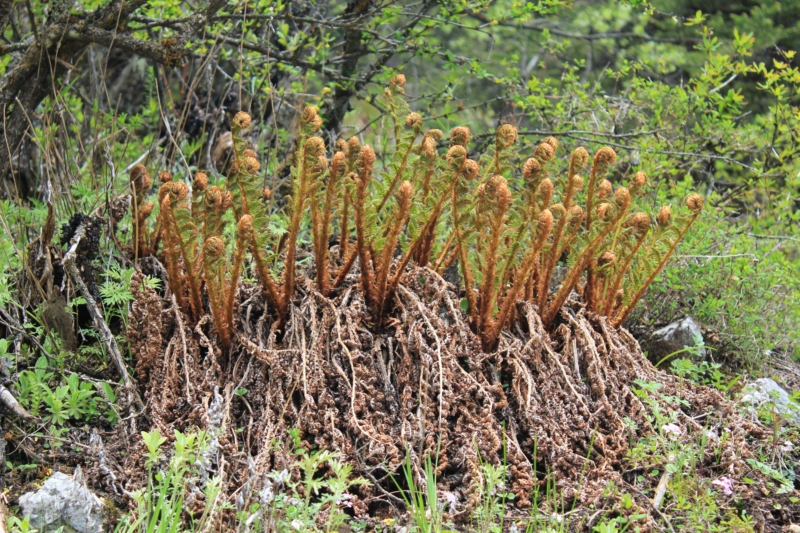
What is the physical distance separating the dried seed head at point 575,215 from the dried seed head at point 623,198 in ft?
0.66

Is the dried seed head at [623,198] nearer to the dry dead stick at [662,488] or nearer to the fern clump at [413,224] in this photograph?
the fern clump at [413,224]

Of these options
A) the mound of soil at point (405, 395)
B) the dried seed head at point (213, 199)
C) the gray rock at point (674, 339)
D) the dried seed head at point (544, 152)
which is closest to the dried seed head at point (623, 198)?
the dried seed head at point (544, 152)

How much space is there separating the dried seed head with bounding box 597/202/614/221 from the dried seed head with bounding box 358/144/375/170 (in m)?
0.87

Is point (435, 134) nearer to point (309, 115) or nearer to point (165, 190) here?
point (309, 115)

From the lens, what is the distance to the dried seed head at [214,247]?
2594mm

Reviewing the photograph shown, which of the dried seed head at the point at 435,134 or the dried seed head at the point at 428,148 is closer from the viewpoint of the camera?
the dried seed head at the point at 428,148

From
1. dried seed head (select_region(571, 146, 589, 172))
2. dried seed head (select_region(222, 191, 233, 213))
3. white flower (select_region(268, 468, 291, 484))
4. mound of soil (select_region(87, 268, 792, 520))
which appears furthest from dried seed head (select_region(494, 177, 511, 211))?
white flower (select_region(268, 468, 291, 484))

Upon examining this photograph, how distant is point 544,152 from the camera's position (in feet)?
9.21

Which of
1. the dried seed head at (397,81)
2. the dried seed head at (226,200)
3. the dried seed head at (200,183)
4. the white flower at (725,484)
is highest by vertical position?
the dried seed head at (397,81)

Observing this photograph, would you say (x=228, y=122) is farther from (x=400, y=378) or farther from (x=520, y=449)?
(x=520, y=449)

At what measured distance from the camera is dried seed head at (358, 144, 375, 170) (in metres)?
2.73

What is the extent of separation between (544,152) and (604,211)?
332 mm

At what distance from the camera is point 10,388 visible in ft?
9.17

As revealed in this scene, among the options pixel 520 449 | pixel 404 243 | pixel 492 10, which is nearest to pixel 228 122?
pixel 492 10
